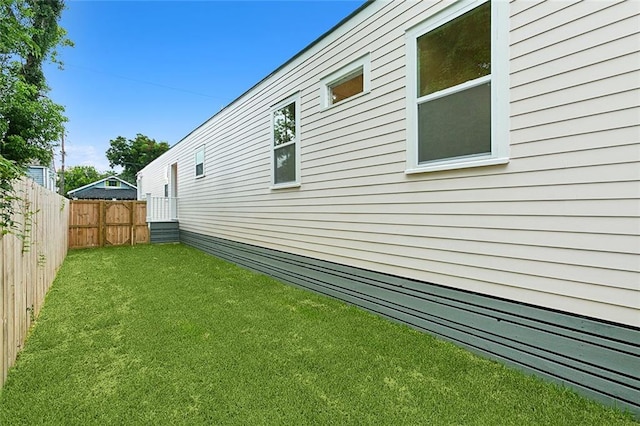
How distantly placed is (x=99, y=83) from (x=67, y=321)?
19.9 m

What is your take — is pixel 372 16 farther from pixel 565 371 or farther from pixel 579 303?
pixel 565 371

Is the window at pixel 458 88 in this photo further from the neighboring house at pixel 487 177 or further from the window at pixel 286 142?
the window at pixel 286 142

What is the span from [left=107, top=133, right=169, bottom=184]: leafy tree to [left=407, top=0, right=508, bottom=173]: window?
43760 millimetres

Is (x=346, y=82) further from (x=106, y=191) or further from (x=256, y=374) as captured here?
(x=106, y=191)

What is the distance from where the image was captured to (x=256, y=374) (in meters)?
2.39

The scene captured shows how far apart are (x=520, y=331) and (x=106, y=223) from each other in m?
12.1

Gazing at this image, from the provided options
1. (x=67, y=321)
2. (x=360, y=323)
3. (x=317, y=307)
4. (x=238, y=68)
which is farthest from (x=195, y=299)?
(x=238, y=68)

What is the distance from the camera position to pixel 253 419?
187cm

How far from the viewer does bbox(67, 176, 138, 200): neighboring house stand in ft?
86.1

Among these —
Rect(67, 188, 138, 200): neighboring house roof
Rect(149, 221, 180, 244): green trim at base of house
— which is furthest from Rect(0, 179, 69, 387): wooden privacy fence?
Rect(67, 188, 138, 200): neighboring house roof

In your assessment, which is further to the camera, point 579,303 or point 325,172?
point 325,172

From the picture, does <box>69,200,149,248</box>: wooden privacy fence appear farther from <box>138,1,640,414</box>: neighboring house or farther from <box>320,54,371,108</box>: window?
<box>320,54,371,108</box>: window

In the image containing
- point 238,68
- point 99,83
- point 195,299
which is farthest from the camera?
point 99,83

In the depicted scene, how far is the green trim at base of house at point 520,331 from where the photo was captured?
1.91 metres
